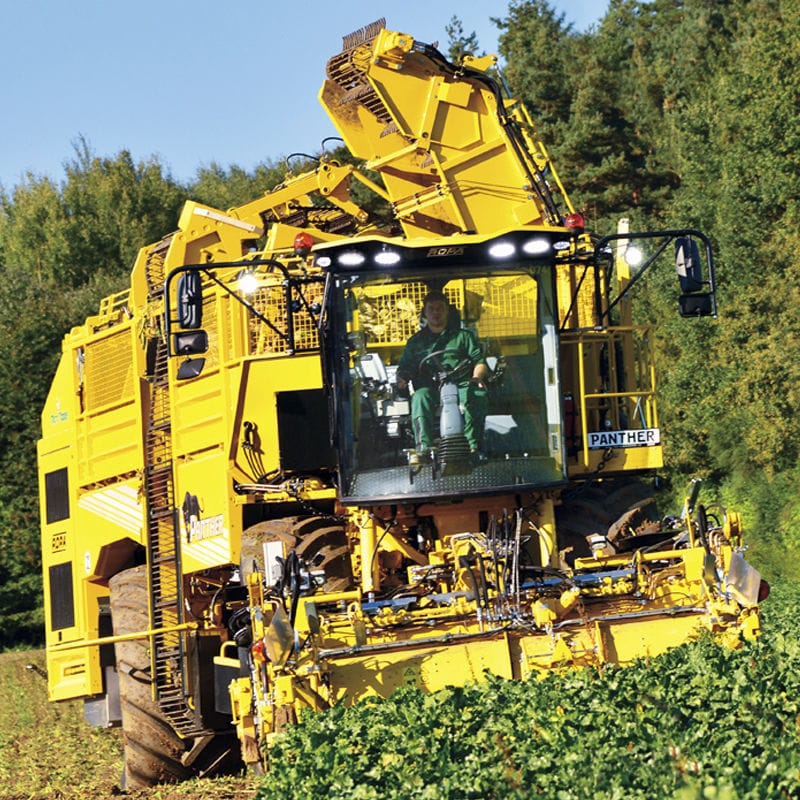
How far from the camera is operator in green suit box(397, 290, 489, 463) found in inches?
366

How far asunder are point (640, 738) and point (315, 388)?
4161 millimetres

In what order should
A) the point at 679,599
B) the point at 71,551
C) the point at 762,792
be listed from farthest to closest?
the point at 71,551
the point at 679,599
the point at 762,792

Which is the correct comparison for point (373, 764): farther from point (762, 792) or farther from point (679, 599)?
point (679, 599)

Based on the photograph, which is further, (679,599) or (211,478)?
(211,478)

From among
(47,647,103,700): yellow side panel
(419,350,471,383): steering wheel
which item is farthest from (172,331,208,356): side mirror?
(47,647,103,700): yellow side panel

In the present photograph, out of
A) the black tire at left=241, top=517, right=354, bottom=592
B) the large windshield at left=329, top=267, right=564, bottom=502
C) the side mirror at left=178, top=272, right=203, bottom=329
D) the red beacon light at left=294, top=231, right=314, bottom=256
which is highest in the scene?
the red beacon light at left=294, top=231, right=314, bottom=256

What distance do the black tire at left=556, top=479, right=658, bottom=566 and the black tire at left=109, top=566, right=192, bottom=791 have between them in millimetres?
3247

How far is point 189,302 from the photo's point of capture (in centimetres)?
886

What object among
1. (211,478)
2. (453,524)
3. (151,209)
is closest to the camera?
(453,524)

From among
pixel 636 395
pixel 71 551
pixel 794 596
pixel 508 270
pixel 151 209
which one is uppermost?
pixel 151 209

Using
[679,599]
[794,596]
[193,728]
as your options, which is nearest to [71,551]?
[193,728]

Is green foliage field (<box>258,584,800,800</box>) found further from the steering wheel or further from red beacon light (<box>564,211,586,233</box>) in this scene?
red beacon light (<box>564,211,586,233</box>)

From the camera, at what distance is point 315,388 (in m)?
9.96

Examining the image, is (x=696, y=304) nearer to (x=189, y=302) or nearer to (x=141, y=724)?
(x=189, y=302)
